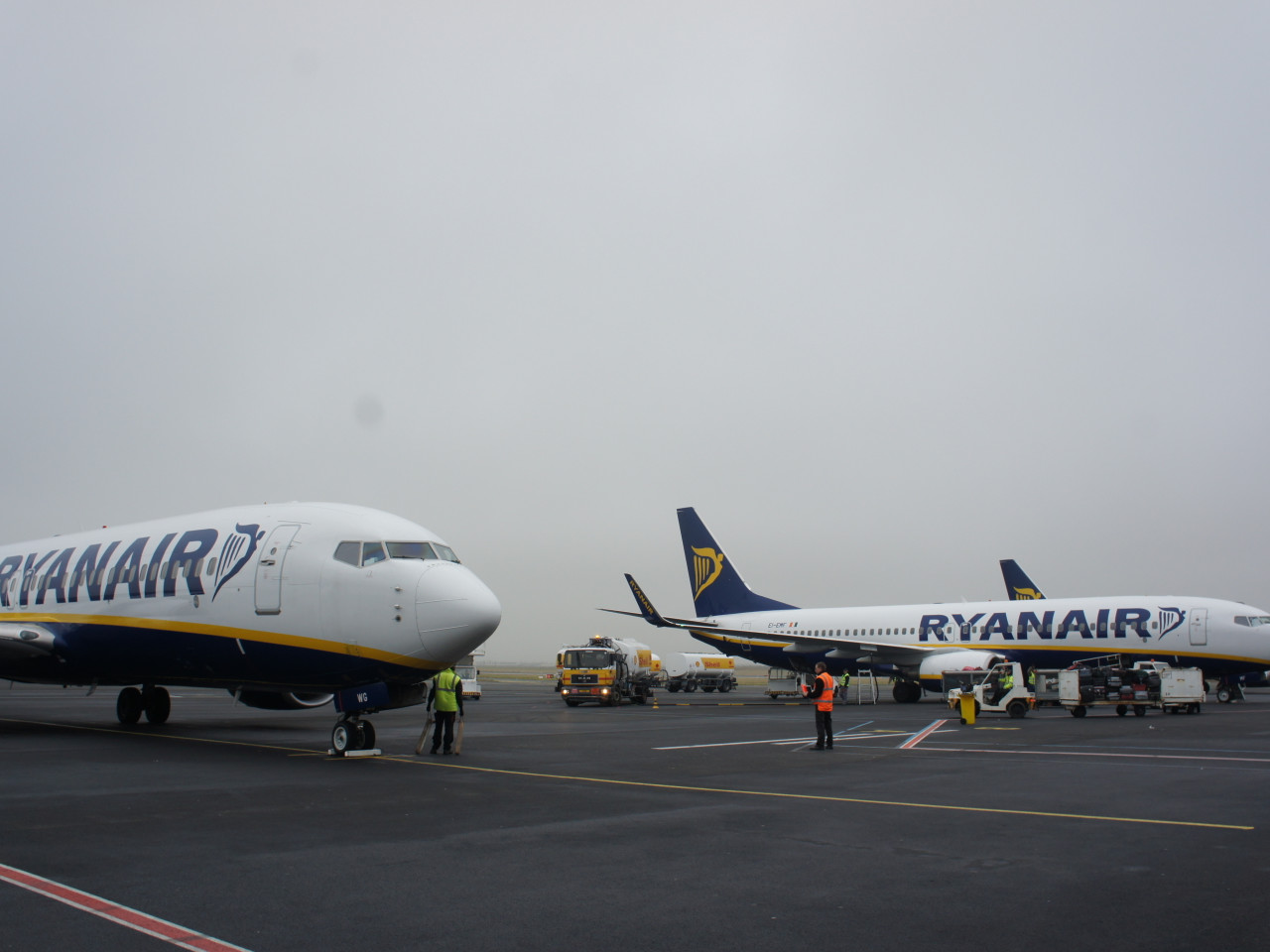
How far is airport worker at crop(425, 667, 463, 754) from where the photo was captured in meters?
16.8

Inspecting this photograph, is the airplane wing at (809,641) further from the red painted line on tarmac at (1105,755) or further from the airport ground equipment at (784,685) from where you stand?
the red painted line on tarmac at (1105,755)

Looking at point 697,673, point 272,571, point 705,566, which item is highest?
point 705,566

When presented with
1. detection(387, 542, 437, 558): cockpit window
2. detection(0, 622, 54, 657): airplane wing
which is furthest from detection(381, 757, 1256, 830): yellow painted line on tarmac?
detection(0, 622, 54, 657): airplane wing

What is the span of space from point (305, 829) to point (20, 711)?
2704cm

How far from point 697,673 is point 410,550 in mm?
49014

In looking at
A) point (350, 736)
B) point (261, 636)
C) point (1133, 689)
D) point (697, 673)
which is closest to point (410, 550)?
point (261, 636)

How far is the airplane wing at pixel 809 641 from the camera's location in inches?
1560

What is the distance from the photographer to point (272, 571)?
1680 cm

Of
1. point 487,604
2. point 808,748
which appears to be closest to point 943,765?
point 808,748

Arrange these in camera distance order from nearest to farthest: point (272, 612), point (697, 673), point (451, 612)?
1. point (451, 612)
2. point (272, 612)
3. point (697, 673)

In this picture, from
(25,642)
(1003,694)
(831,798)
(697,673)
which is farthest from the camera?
(697,673)

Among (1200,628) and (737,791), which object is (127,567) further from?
(1200,628)

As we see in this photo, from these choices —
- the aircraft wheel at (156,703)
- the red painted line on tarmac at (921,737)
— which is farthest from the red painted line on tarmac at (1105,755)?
the aircraft wheel at (156,703)

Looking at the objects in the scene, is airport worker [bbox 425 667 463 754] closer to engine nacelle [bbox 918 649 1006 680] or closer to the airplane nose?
the airplane nose
